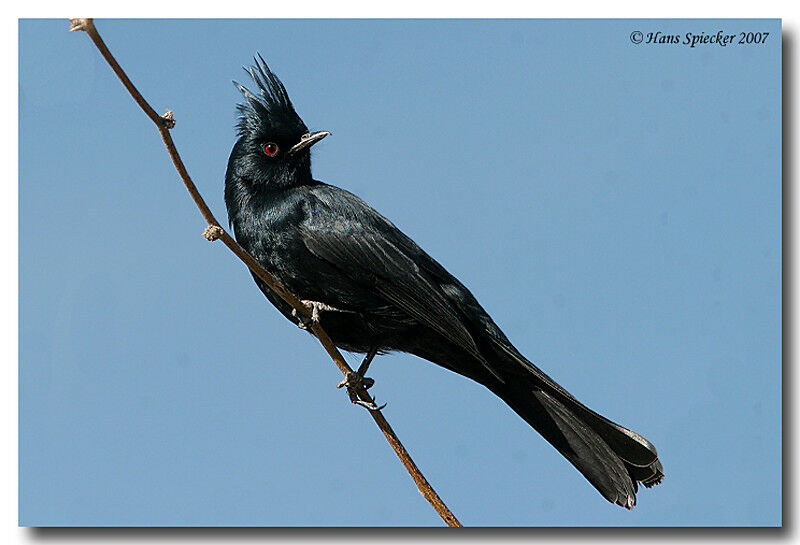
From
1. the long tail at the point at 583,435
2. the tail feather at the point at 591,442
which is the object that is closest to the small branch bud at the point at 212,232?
the long tail at the point at 583,435

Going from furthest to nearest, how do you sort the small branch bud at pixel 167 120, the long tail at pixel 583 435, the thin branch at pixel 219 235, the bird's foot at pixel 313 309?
1. the long tail at pixel 583 435
2. the bird's foot at pixel 313 309
3. the small branch bud at pixel 167 120
4. the thin branch at pixel 219 235

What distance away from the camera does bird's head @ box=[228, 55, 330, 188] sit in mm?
3613

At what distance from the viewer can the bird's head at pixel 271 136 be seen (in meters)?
3.61

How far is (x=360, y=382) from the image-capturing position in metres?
3.35

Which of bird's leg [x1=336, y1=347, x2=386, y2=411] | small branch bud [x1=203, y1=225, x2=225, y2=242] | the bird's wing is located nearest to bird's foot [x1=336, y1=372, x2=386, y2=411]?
bird's leg [x1=336, y1=347, x2=386, y2=411]

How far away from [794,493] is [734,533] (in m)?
0.27

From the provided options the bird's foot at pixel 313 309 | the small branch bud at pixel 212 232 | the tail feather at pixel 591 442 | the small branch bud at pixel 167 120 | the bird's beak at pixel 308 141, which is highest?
the bird's beak at pixel 308 141

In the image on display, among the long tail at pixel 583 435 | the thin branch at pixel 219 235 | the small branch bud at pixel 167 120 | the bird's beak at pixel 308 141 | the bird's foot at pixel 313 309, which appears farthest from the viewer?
the bird's beak at pixel 308 141

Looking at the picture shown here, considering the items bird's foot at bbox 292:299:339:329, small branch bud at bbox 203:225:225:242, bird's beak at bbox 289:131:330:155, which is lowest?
bird's foot at bbox 292:299:339:329

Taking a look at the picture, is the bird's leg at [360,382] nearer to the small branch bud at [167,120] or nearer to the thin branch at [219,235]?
the thin branch at [219,235]

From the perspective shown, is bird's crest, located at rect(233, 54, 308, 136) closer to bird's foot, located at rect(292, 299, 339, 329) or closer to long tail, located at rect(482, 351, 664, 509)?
bird's foot, located at rect(292, 299, 339, 329)

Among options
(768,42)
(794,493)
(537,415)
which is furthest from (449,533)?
(768,42)

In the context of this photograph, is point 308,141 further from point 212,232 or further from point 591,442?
point 591,442
